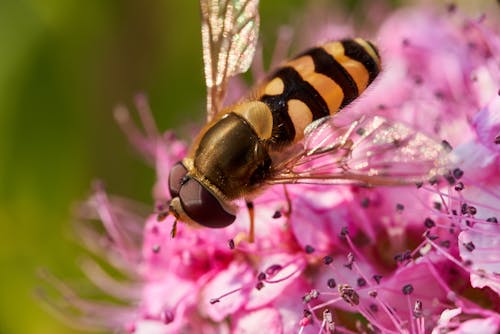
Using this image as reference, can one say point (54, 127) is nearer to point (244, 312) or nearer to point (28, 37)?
point (28, 37)

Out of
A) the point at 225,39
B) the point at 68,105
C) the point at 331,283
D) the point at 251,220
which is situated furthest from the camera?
the point at 68,105

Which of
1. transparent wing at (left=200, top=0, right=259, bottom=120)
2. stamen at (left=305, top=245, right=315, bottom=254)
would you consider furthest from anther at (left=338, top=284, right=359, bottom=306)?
transparent wing at (left=200, top=0, right=259, bottom=120)

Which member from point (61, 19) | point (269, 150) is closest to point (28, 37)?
point (61, 19)

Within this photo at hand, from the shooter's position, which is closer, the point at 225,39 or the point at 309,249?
the point at 309,249

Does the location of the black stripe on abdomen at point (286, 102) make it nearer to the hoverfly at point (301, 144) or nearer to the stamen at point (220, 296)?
the hoverfly at point (301, 144)

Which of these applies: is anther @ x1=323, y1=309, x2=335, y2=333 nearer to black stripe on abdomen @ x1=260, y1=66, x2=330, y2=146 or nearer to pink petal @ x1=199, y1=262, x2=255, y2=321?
pink petal @ x1=199, y1=262, x2=255, y2=321

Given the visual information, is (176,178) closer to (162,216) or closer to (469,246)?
(162,216)

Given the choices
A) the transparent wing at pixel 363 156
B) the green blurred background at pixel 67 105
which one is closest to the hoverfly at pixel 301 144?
the transparent wing at pixel 363 156

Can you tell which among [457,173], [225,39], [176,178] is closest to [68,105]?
[225,39]
